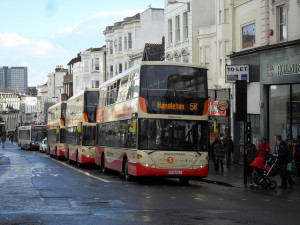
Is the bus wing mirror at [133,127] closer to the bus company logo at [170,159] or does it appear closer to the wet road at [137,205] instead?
the bus company logo at [170,159]

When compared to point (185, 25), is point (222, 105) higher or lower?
lower

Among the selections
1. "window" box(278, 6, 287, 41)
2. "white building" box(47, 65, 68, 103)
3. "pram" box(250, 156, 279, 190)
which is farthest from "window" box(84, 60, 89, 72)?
"pram" box(250, 156, 279, 190)

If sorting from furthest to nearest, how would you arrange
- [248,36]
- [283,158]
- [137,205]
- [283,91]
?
[248,36] < [283,91] < [283,158] < [137,205]

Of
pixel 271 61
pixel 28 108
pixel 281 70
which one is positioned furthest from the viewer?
pixel 28 108

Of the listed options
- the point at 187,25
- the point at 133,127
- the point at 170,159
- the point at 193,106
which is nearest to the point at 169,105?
the point at 193,106

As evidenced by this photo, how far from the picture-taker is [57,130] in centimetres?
4591

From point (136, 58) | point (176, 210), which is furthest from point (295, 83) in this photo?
point (136, 58)

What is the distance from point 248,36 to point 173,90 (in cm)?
1109

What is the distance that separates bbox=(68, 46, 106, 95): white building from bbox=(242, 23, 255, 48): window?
1987 inches

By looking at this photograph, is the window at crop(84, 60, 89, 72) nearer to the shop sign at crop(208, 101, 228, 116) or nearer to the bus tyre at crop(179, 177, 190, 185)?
the shop sign at crop(208, 101, 228, 116)

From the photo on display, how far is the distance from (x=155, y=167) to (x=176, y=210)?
724 cm

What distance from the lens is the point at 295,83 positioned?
25969 mm

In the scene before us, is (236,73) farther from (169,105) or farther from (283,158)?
(283,158)

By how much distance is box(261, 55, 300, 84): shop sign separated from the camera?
25516mm
